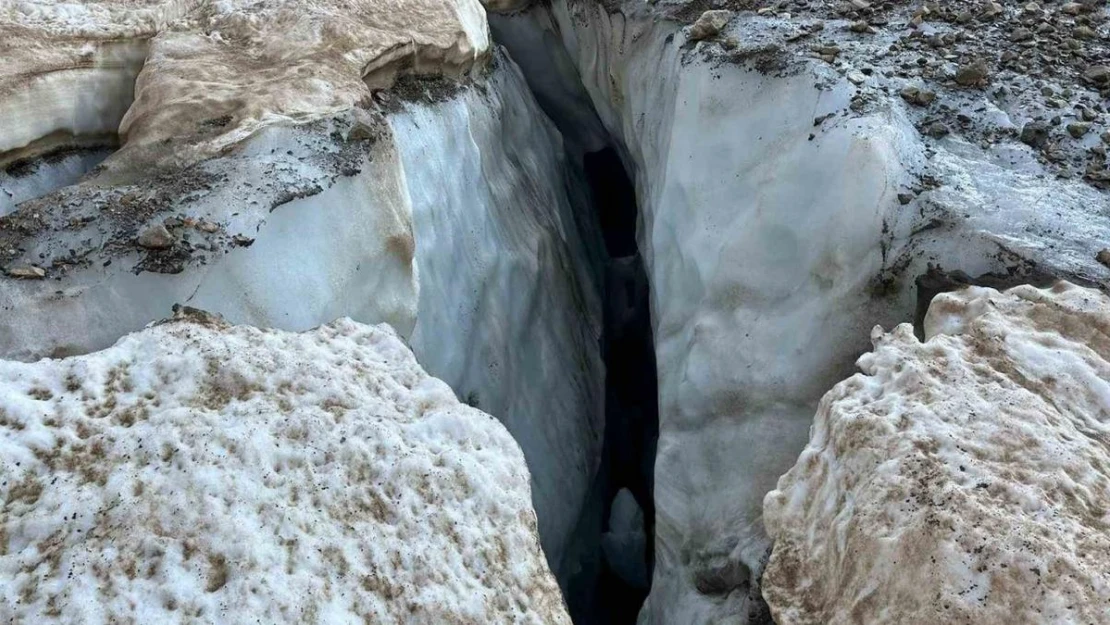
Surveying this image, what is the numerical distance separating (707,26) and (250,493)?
110 inches

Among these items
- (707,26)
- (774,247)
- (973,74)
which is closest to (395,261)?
(774,247)

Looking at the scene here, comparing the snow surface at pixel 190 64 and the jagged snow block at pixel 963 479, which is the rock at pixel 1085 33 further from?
the snow surface at pixel 190 64

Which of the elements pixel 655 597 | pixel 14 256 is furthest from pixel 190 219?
pixel 655 597

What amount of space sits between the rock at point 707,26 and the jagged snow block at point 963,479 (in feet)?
5.70

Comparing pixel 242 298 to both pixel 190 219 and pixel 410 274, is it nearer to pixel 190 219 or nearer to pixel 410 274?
pixel 190 219

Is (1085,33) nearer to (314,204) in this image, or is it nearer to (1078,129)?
(1078,129)

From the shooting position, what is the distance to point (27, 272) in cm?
260

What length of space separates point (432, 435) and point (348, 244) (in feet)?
3.28

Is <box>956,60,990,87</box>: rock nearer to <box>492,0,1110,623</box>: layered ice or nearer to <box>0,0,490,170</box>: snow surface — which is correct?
<box>492,0,1110,623</box>: layered ice

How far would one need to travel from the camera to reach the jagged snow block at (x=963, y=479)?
1863 millimetres

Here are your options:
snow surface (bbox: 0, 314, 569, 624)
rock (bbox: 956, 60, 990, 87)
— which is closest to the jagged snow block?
snow surface (bbox: 0, 314, 569, 624)

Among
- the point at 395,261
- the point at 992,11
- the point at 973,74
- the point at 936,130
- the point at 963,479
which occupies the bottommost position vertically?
the point at 395,261

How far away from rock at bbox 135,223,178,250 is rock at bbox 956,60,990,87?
289cm

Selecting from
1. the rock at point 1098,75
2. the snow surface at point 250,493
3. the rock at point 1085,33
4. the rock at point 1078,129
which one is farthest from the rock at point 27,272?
the rock at point 1085,33
